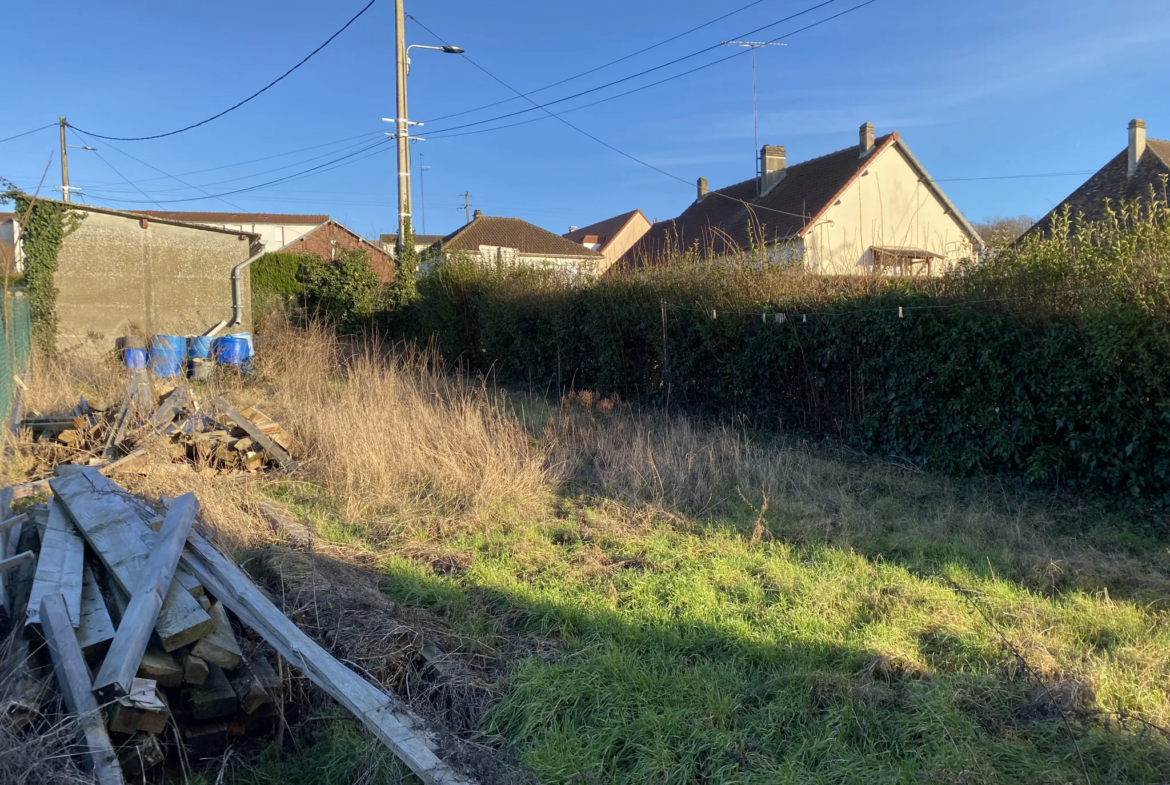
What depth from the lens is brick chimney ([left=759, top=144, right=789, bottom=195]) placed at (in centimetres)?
2725

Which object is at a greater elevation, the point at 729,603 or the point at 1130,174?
the point at 1130,174

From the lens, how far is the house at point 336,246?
902 inches

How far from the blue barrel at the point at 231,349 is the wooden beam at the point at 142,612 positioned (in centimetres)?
1064

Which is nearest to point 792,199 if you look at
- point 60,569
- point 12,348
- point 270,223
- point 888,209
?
point 888,209

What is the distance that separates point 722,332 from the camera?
9336 millimetres

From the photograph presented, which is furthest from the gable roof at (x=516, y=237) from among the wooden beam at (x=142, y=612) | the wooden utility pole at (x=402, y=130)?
the wooden beam at (x=142, y=612)

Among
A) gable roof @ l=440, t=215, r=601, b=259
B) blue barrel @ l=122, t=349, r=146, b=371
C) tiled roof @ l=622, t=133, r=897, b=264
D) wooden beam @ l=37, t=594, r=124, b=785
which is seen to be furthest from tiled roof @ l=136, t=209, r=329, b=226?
wooden beam @ l=37, t=594, r=124, b=785

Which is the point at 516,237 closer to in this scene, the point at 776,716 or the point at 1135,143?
the point at 1135,143

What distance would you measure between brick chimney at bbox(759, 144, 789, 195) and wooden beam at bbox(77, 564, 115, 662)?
87.5ft

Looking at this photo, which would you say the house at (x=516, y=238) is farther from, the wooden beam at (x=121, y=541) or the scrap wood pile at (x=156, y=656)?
the scrap wood pile at (x=156, y=656)

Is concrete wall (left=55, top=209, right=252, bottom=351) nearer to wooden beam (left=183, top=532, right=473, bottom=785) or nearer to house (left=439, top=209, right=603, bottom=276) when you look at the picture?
wooden beam (left=183, top=532, right=473, bottom=785)

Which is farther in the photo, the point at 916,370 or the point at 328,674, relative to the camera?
the point at 916,370

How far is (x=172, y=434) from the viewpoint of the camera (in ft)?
24.9

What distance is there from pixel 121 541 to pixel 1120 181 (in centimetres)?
2441
